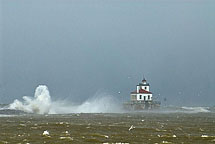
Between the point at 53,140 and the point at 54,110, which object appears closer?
the point at 53,140

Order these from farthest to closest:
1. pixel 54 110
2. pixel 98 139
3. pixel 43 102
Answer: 1. pixel 54 110
2. pixel 43 102
3. pixel 98 139

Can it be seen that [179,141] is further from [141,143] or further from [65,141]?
[65,141]

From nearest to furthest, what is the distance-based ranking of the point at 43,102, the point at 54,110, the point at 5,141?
the point at 5,141 → the point at 43,102 → the point at 54,110

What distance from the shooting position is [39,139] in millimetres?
56531

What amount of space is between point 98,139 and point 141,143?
5813mm

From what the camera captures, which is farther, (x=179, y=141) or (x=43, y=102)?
(x=43, y=102)

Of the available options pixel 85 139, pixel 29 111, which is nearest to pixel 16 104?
pixel 29 111

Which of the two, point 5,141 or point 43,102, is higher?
point 43,102

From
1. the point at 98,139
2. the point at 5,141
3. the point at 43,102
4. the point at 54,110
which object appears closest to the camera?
the point at 5,141

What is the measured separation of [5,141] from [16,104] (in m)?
137

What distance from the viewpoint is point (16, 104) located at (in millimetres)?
189375

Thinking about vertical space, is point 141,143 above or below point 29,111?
below

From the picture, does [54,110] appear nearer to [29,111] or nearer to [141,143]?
[29,111]

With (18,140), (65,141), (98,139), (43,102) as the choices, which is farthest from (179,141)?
(43,102)
